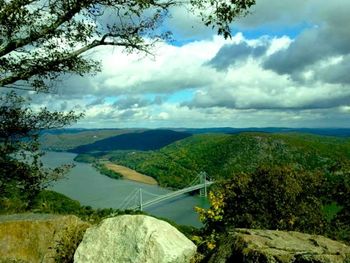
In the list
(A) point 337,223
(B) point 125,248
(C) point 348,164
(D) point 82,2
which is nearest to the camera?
(B) point 125,248

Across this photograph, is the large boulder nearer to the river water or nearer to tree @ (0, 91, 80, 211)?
tree @ (0, 91, 80, 211)

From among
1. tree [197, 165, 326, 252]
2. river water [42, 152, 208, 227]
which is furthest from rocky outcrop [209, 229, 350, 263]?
river water [42, 152, 208, 227]

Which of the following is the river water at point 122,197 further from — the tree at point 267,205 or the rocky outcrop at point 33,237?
the rocky outcrop at point 33,237

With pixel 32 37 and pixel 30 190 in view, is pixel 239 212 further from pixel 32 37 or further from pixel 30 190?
pixel 32 37

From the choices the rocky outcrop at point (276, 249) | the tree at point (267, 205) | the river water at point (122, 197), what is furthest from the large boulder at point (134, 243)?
the river water at point (122, 197)

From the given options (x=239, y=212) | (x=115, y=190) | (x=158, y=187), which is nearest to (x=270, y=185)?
(x=239, y=212)

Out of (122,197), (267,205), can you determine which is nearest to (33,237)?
(267,205)
